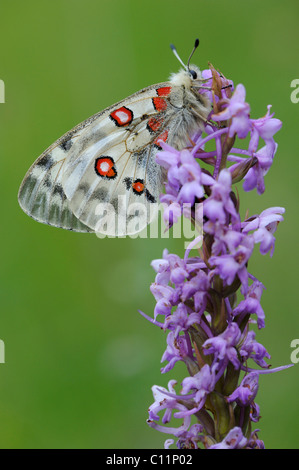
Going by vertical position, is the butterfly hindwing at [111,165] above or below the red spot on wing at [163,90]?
below

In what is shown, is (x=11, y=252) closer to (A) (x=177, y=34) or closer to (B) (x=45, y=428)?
(B) (x=45, y=428)

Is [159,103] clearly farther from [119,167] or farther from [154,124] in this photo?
[119,167]

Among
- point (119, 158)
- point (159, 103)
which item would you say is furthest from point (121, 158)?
point (159, 103)

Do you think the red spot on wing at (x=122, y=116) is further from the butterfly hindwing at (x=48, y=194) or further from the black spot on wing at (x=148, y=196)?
the butterfly hindwing at (x=48, y=194)

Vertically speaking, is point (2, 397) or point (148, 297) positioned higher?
point (148, 297)

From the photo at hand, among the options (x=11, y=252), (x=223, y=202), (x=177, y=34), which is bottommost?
(x=223, y=202)

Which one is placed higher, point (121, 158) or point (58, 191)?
point (58, 191)

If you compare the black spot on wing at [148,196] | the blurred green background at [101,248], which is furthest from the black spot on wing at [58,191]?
the blurred green background at [101,248]
